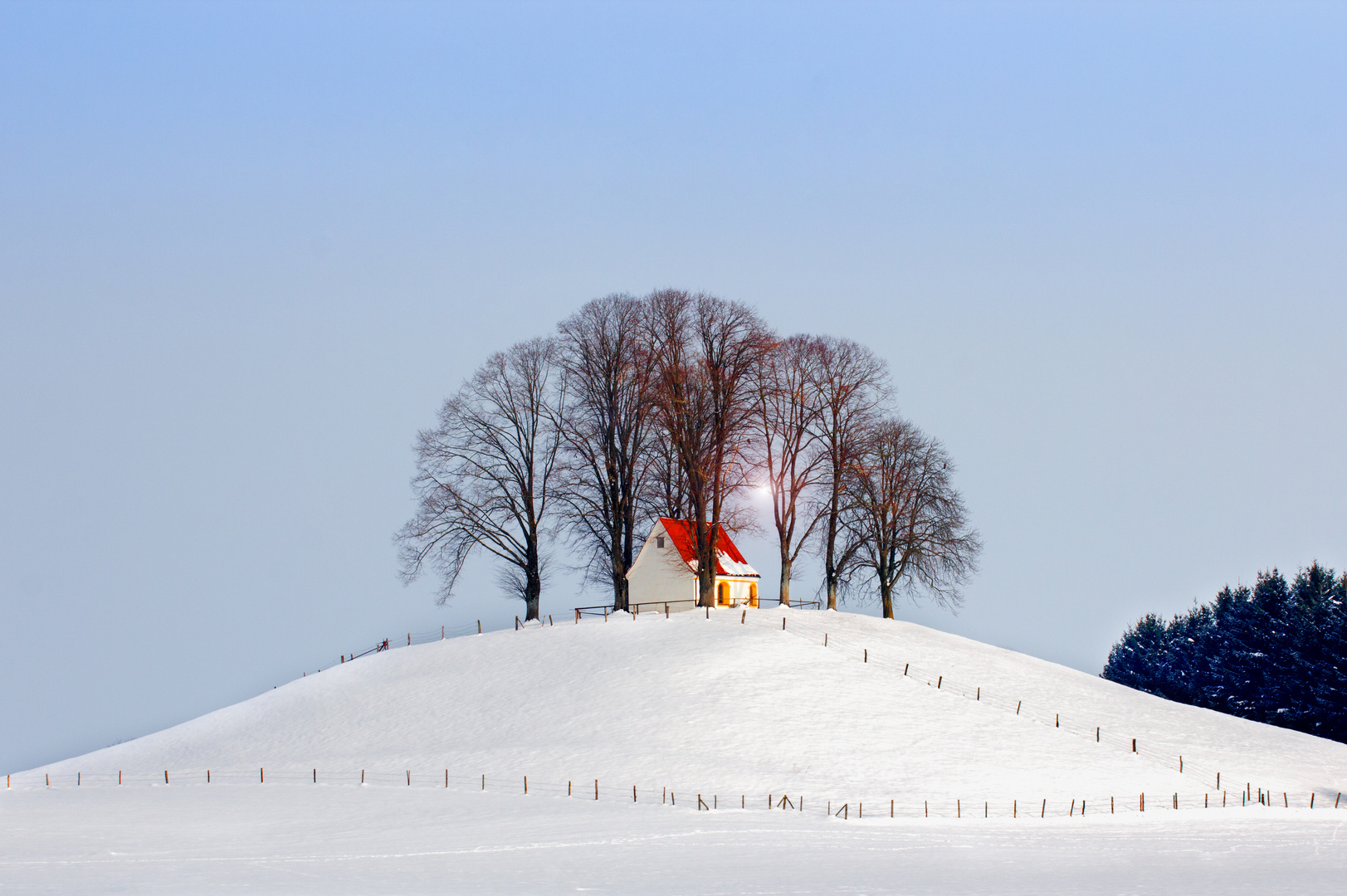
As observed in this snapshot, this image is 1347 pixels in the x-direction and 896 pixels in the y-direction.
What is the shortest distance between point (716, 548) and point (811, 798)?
869 inches

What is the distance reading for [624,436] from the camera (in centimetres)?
5691

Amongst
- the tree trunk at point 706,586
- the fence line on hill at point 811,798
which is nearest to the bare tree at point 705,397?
Answer: the tree trunk at point 706,586

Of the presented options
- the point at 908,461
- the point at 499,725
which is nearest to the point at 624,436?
the point at 908,461

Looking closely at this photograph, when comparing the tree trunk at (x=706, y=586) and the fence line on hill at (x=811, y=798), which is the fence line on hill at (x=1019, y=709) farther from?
the tree trunk at (x=706, y=586)

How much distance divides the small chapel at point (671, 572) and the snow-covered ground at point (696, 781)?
3.72 m

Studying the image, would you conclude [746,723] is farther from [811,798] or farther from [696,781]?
[811,798]

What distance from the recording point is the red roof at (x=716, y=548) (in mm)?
55094

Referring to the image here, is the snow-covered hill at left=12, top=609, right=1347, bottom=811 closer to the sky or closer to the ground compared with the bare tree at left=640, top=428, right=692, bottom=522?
closer to the ground

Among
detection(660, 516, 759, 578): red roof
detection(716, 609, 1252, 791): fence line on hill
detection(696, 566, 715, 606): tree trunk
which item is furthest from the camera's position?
detection(660, 516, 759, 578): red roof

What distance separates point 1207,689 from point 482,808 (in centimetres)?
5045

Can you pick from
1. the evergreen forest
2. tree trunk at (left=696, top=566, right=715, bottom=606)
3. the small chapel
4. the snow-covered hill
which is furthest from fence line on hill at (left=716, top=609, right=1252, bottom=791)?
the evergreen forest

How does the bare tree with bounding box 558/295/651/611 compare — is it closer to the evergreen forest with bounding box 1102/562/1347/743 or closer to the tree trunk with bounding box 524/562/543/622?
the tree trunk with bounding box 524/562/543/622

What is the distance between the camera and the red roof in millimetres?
55094

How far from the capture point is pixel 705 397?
5478 centimetres
